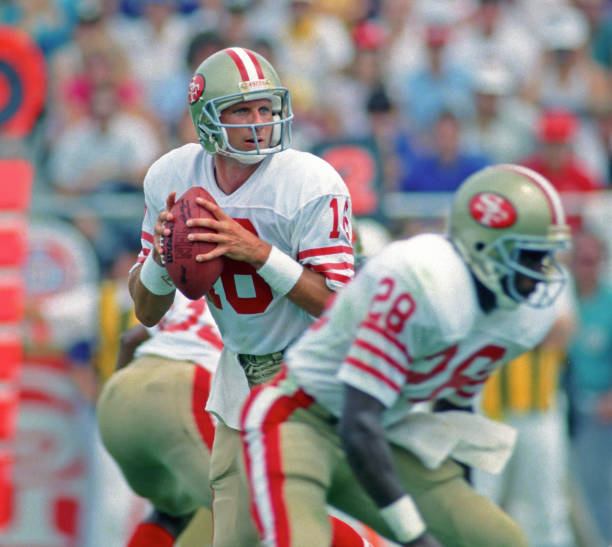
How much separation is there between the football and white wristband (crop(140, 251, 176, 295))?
0.64 feet

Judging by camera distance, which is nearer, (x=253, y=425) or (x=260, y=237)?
(x=253, y=425)

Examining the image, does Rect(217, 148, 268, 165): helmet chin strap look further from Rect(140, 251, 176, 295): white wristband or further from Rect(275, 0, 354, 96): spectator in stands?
Rect(275, 0, 354, 96): spectator in stands

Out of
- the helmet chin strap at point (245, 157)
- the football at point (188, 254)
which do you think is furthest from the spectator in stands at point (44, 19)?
the football at point (188, 254)

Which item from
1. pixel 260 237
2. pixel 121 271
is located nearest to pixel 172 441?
pixel 260 237

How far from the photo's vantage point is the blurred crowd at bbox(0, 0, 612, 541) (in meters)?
7.39

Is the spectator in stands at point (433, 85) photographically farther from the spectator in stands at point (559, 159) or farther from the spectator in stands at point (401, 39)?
the spectator in stands at point (559, 159)

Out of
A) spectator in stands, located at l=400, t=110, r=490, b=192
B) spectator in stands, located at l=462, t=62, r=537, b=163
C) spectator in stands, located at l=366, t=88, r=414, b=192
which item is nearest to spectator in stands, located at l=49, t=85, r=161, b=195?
spectator in stands, located at l=366, t=88, r=414, b=192

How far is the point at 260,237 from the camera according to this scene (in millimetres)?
3824

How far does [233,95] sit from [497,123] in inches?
189

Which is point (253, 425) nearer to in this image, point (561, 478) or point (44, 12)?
point (561, 478)

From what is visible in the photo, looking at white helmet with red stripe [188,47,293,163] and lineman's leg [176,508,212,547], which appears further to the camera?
lineman's leg [176,508,212,547]

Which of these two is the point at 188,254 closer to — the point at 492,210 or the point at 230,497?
the point at 230,497

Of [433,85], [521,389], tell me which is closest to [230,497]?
[521,389]

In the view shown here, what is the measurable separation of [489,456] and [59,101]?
5780 millimetres
